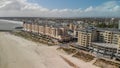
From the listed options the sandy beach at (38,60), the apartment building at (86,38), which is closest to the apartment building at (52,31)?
the apartment building at (86,38)

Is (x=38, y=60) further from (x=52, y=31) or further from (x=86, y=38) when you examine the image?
(x=52, y=31)

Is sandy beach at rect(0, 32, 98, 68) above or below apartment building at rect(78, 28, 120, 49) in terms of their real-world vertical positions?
below

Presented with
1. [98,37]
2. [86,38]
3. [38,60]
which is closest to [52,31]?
[98,37]

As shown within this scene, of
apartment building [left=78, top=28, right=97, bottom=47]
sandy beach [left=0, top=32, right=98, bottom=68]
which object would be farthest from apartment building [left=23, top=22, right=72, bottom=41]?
sandy beach [left=0, top=32, right=98, bottom=68]

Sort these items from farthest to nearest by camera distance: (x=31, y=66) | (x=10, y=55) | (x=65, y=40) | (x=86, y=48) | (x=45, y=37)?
(x=45, y=37) → (x=65, y=40) → (x=86, y=48) → (x=10, y=55) → (x=31, y=66)

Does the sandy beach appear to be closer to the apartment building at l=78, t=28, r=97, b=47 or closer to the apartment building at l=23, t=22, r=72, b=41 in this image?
the apartment building at l=78, t=28, r=97, b=47

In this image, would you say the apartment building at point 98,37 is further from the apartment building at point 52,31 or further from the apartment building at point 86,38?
the apartment building at point 52,31

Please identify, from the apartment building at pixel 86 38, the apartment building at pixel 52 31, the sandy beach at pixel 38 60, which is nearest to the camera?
the sandy beach at pixel 38 60

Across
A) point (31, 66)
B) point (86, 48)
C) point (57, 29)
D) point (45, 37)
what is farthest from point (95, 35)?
point (31, 66)

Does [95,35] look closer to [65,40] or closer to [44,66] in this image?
[65,40]

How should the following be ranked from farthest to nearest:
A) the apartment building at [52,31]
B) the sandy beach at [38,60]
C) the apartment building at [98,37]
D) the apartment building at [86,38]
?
the apartment building at [52,31], the apartment building at [98,37], the apartment building at [86,38], the sandy beach at [38,60]

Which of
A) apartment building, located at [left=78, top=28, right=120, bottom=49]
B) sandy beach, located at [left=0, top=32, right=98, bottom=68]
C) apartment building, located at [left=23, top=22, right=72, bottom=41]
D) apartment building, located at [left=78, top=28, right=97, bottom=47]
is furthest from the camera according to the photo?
apartment building, located at [left=23, top=22, right=72, bottom=41]
